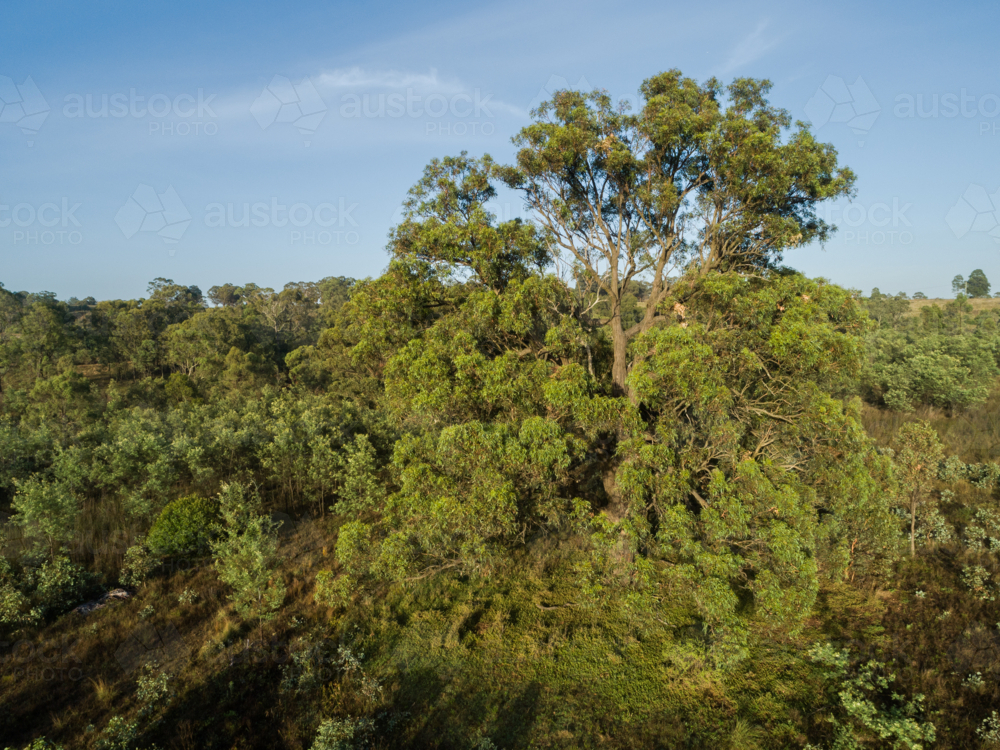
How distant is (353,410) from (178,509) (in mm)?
7652

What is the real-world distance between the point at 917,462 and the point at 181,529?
65.6 ft

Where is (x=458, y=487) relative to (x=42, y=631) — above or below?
above

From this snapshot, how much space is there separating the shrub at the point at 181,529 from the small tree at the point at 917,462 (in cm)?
1894

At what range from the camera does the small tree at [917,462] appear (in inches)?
504

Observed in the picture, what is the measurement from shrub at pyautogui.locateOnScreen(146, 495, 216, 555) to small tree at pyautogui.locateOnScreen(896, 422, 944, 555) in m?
18.9

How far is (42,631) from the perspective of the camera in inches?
400

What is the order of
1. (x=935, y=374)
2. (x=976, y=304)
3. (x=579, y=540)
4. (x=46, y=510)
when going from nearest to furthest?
(x=46, y=510) → (x=579, y=540) → (x=935, y=374) → (x=976, y=304)

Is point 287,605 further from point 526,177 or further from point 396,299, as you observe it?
point 526,177

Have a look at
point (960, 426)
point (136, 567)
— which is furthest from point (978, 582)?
point (136, 567)

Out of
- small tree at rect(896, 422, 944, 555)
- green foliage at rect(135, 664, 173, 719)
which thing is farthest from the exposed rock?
small tree at rect(896, 422, 944, 555)

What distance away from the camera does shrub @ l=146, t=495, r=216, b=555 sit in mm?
12859

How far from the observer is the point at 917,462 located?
42.5 feet

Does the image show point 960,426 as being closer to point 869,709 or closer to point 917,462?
point 917,462

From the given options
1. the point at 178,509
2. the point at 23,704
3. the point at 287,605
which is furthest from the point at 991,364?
the point at 23,704
